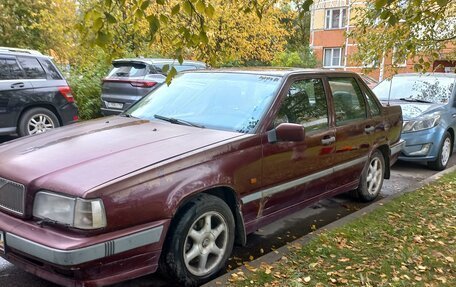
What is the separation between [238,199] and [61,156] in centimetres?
138

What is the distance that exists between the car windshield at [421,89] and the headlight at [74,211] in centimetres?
706

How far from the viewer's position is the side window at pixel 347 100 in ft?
16.1

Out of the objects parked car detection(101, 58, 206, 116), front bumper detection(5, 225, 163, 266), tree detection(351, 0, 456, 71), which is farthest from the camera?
parked car detection(101, 58, 206, 116)

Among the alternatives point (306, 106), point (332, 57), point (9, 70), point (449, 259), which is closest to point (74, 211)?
point (306, 106)

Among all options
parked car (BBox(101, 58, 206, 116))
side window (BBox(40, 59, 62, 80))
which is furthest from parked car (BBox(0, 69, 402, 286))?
parked car (BBox(101, 58, 206, 116))

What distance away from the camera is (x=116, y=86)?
9.84 metres

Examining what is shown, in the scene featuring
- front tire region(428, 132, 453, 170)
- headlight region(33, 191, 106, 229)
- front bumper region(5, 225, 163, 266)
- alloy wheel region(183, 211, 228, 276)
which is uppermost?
headlight region(33, 191, 106, 229)

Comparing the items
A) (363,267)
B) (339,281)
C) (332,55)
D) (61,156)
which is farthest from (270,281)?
(332,55)

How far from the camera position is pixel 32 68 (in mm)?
8406

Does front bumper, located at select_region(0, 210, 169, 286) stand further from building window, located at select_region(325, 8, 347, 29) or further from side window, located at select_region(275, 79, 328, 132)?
building window, located at select_region(325, 8, 347, 29)

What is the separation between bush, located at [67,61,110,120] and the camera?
10734 millimetres

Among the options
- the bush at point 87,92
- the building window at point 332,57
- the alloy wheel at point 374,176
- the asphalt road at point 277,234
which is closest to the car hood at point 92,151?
the asphalt road at point 277,234

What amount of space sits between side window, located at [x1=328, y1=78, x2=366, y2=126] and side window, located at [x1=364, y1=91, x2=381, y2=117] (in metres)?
0.14

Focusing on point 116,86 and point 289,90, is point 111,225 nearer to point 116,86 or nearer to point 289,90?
point 289,90
